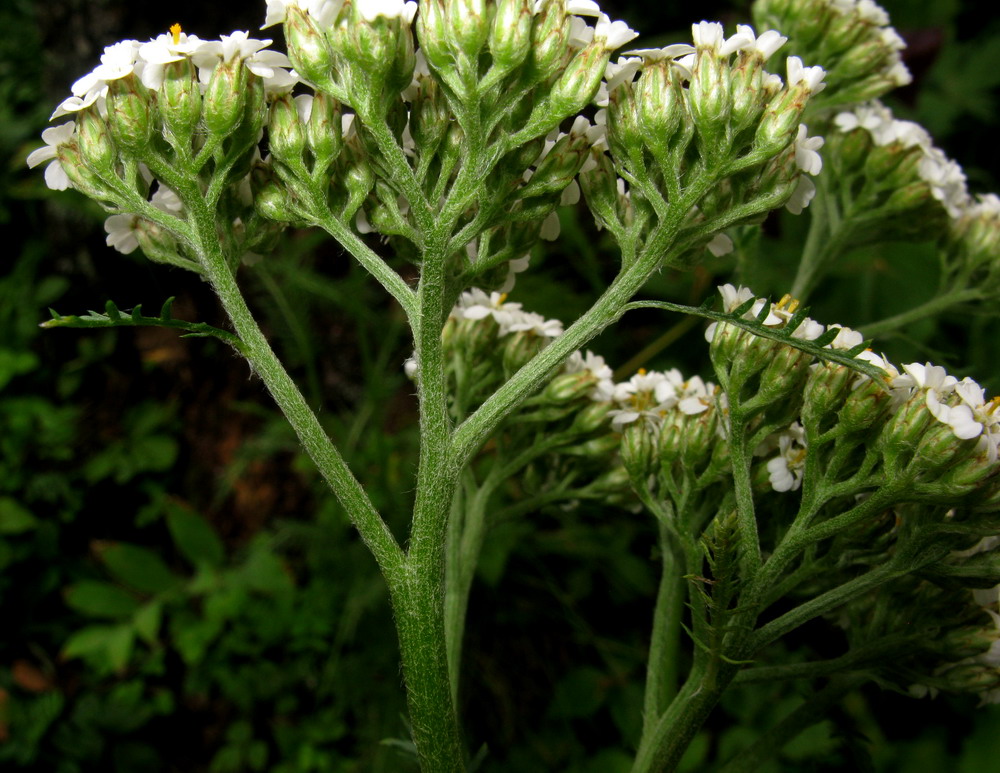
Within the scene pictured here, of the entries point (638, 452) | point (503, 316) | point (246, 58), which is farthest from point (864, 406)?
point (246, 58)

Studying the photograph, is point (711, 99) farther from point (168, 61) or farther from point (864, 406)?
point (168, 61)

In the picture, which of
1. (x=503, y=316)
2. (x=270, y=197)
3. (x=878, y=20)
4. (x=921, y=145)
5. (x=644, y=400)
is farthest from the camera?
(x=878, y=20)

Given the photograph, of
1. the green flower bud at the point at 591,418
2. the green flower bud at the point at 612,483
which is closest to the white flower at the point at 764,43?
the green flower bud at the point at 591,418

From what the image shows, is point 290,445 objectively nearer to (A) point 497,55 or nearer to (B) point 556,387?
(B) point 556,387

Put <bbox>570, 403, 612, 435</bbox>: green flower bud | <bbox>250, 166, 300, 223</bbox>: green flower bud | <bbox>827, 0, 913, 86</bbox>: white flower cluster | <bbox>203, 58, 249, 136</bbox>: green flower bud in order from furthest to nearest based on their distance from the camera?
1. <bbox>827, 0, 913, 86</bbox>: white flower cluster
2. <bbox>570, 403, 612, 435</bbox>: green flower bud
3. <bbox>250, 166, 300, 223</bbox>: green flower bud
4. <bbox>203, 58, 249, 136</bbox>: green flower bud

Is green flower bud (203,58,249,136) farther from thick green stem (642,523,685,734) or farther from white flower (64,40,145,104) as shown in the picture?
thick green stem (642,523,685,734)

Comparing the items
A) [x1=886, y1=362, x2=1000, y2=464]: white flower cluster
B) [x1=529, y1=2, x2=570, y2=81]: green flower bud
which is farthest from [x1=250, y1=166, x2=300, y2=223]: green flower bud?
[x1=886, y1=362, x2=1000, y2=464]: white flower cluster

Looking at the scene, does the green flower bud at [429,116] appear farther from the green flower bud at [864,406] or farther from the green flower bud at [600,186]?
the green flower bud at [864,406]
